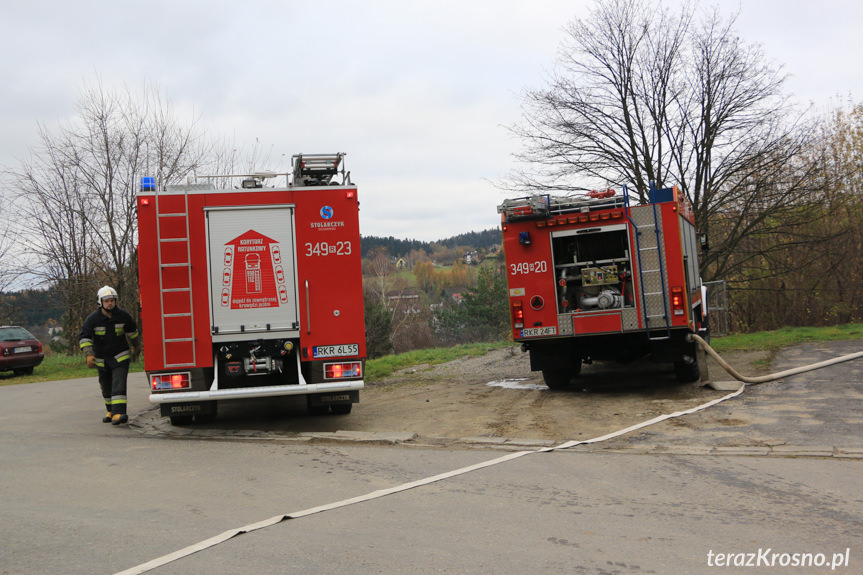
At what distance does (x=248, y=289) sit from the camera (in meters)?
8.64

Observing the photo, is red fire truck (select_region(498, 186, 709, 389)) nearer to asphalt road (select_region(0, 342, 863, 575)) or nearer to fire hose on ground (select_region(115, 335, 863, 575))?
fire hose on ground (select_region(115, 335, 863, 575))

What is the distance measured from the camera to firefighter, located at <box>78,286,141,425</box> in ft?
31.9

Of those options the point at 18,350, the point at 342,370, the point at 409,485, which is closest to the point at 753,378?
the point at 342,370

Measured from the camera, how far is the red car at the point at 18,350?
66.6 ft

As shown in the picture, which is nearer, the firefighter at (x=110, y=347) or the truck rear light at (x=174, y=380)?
the truck rear light at (x=174, y=380)

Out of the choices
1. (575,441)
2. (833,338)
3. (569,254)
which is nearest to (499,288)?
(833,338)

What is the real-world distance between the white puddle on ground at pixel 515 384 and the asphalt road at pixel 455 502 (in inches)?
165

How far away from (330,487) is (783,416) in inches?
219

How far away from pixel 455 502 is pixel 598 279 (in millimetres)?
6712

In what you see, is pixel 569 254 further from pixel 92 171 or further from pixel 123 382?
pixel 92 171

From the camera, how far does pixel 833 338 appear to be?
16.9 metres

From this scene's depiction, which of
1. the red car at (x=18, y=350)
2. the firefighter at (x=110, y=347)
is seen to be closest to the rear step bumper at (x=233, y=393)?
the firefighter at (x=110, y=347)
